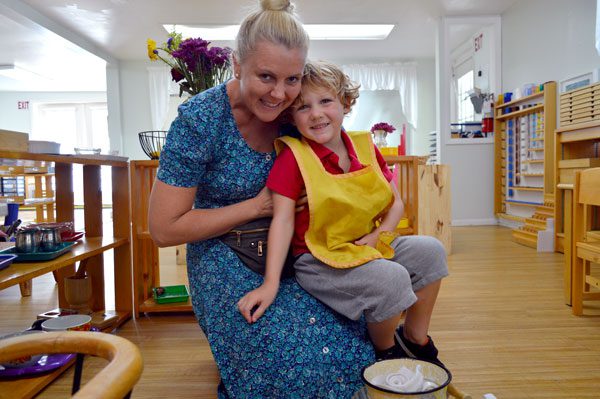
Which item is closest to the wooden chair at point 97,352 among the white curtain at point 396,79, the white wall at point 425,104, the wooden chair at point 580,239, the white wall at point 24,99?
the wooden chair at point 580,239

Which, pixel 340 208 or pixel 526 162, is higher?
pixel 526 162

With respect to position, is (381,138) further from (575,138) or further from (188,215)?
(188,215)

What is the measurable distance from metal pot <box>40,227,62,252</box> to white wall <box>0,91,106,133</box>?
9.75 meters

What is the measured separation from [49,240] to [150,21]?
4.62 metres

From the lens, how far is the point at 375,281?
1135 mm

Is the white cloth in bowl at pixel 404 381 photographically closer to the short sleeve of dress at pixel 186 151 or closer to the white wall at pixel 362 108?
the short sleeve of dress at pixel 186 151

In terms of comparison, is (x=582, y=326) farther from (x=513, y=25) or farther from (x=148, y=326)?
(x=513, y=25)

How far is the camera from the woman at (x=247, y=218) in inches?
44.8

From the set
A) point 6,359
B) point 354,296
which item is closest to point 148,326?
point 354,296

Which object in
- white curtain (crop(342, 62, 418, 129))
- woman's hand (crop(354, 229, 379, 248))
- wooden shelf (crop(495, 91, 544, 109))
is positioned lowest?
woman's hand (crop(354, 229, 379, 248))

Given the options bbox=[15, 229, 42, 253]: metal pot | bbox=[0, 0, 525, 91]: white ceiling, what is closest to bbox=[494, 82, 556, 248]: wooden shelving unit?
bbox=[0, 0, 525, 91]: white ceiling

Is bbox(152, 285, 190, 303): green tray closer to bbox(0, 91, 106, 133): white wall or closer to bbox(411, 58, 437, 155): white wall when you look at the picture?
bbox(411, 58, 437, 155): white wall

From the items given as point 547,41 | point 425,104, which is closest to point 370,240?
point 547,41

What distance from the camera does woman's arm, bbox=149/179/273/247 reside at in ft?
3.90
